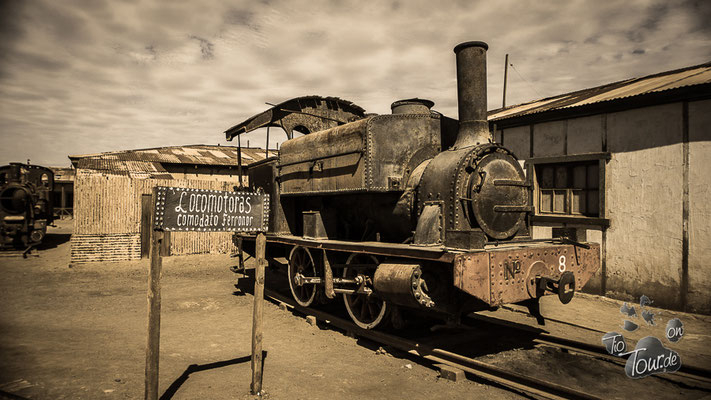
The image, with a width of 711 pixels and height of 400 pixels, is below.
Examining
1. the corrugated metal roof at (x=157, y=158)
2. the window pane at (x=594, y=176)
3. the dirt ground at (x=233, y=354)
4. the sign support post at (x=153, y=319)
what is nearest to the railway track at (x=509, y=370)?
the dirt ground at (x=233, y=354)

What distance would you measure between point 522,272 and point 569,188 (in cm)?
497

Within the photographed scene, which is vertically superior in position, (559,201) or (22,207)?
(559,201)

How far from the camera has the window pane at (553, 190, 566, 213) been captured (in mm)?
8781

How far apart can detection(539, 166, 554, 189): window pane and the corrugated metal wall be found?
1103cm

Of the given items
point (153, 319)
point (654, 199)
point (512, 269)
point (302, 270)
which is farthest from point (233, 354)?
point (654, 199)

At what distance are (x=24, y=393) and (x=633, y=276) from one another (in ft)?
29.4

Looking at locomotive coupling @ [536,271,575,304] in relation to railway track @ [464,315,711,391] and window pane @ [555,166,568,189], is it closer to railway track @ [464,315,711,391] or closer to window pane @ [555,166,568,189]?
railway track @ [464,315,711,391]

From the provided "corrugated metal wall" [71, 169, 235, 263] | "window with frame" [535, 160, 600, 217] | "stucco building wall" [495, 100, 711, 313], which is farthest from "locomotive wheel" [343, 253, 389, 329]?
"corrugated metal wall" [71, 169, 235, 263]

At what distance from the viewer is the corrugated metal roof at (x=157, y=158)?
17.9 meters

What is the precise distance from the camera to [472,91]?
5484 mm

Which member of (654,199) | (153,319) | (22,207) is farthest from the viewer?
(22,207)

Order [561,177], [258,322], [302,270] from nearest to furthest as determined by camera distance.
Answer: [258,322]
[302,270]
[561,177]

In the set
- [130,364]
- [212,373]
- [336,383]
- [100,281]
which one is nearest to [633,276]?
[336,383]

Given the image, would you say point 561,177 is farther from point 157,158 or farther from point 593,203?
point 157,158
